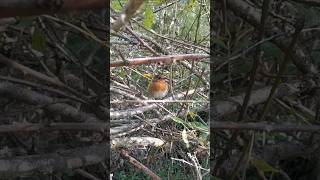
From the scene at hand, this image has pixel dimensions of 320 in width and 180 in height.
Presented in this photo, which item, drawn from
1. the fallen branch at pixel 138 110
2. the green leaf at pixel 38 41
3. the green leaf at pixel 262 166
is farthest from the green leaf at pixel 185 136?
the green leaf at pixel 38 41

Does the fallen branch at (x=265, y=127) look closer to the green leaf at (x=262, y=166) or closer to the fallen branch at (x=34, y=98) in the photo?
the green leaf at (x=262, y=166)

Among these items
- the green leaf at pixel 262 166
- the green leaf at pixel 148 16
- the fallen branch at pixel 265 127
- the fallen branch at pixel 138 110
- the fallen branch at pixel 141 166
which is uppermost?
the green leaf at pixel 148 16

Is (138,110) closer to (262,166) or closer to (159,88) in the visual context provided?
(159,88)

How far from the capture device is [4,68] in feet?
2.80

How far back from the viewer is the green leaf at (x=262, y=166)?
3.00 feet

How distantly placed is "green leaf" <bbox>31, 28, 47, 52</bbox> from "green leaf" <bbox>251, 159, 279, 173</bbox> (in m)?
0.43

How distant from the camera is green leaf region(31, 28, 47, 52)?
0.86 m

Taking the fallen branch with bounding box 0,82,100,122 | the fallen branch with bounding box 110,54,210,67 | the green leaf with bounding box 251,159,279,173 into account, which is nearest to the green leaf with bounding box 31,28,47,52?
the fallen branch with bounding box 0,82,100,122

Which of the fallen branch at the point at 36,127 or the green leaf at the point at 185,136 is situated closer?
the fallen branch at the point at 36,127

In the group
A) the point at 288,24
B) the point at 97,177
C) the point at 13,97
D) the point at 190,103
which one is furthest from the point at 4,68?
the point at 288,24

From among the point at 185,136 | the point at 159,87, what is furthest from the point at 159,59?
the point at 185,136

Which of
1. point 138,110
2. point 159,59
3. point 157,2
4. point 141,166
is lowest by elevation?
point 141,166

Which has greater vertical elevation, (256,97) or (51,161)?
(256,97)

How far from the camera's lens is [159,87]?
108 cm
